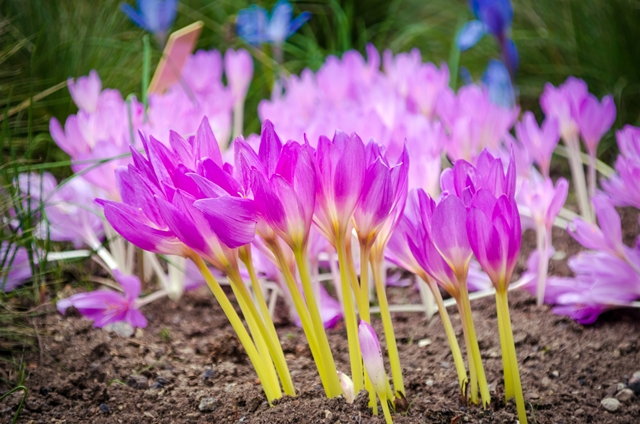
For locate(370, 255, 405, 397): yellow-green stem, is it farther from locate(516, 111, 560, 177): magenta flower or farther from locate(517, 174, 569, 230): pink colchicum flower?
locate(516, 111, 560, 177): magenta flower

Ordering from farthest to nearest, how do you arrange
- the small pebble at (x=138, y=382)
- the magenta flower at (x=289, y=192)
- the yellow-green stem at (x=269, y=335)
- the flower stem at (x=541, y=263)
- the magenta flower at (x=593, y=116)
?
the magenta flower at (x=593, y=116), the flower stem at (x=541, y=263), the small pebble at (x=138, y=382), the yellow-green stem at (x=269, y=335), the magenta flower at (x=289, y=192)

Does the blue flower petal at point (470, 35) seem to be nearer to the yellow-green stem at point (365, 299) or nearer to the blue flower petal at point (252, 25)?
the blue flower petal at point (252, 25)

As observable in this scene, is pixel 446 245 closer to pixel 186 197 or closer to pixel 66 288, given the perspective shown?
pixel 186 197

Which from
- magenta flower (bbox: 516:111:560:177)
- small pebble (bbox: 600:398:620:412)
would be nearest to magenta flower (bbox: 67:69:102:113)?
magenta flower (bbox: 516:111:560:177)

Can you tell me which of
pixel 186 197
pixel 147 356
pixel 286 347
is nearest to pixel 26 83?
pixel 147 356

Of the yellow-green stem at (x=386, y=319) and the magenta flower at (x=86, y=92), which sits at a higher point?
the magenta flower at (x=86, y=92)

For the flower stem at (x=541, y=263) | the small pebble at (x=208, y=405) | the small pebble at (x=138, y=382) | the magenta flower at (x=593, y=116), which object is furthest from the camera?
the magenta flower at (x=593, y=116)

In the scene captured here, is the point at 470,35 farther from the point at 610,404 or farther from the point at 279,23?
the point at 610,404

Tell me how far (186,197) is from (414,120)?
845 millimetres

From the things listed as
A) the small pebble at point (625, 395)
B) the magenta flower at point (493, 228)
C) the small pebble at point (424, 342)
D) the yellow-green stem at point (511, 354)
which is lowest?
the small pebble at point (625, 395)

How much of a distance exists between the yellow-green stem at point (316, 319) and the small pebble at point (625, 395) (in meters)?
0.53

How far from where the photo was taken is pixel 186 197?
2.57 ft

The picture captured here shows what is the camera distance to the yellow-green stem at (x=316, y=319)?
0.82 meters

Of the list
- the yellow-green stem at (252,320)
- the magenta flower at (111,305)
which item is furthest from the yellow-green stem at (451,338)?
the magenta flower at (111,305)
